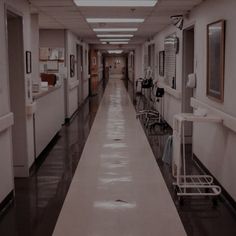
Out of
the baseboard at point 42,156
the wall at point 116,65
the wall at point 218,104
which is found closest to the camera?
the wall at point 218,104

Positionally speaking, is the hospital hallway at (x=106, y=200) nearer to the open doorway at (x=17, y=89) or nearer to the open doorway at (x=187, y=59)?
the open doorway at (x=17, y=89)

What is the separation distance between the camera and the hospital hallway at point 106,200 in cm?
392

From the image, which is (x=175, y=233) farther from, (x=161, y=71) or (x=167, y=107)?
(x=161, y=71)

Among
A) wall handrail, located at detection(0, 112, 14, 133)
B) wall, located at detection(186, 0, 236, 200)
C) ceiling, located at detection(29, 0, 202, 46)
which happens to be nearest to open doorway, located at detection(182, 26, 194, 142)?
ceiling, located at detection(29, 0, 202, 46)

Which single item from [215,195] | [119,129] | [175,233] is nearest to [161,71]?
[119,129]

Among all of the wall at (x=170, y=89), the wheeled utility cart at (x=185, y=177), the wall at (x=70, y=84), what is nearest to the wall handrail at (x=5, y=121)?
the wheeled utility cart at (x=185, y=177)

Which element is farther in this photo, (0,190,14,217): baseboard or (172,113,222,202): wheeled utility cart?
(172,113,222,202): wheeled utility cart

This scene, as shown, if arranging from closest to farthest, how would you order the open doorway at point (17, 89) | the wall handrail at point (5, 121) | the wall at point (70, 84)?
the wall handrail at point (5, 121) < the open doorway at point (17, 89) < the wall at point (70, 84)

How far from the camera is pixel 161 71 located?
1170 cm

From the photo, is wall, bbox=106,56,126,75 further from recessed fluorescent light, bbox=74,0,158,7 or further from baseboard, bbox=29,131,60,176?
recessed fluorescent light, bbox=74,0,158,7

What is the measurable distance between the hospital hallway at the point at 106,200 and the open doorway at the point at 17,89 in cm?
31

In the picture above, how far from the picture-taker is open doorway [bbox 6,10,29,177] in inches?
217

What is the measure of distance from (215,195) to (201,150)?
1.67 meters

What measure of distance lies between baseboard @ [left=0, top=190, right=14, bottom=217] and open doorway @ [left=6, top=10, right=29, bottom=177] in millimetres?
929
